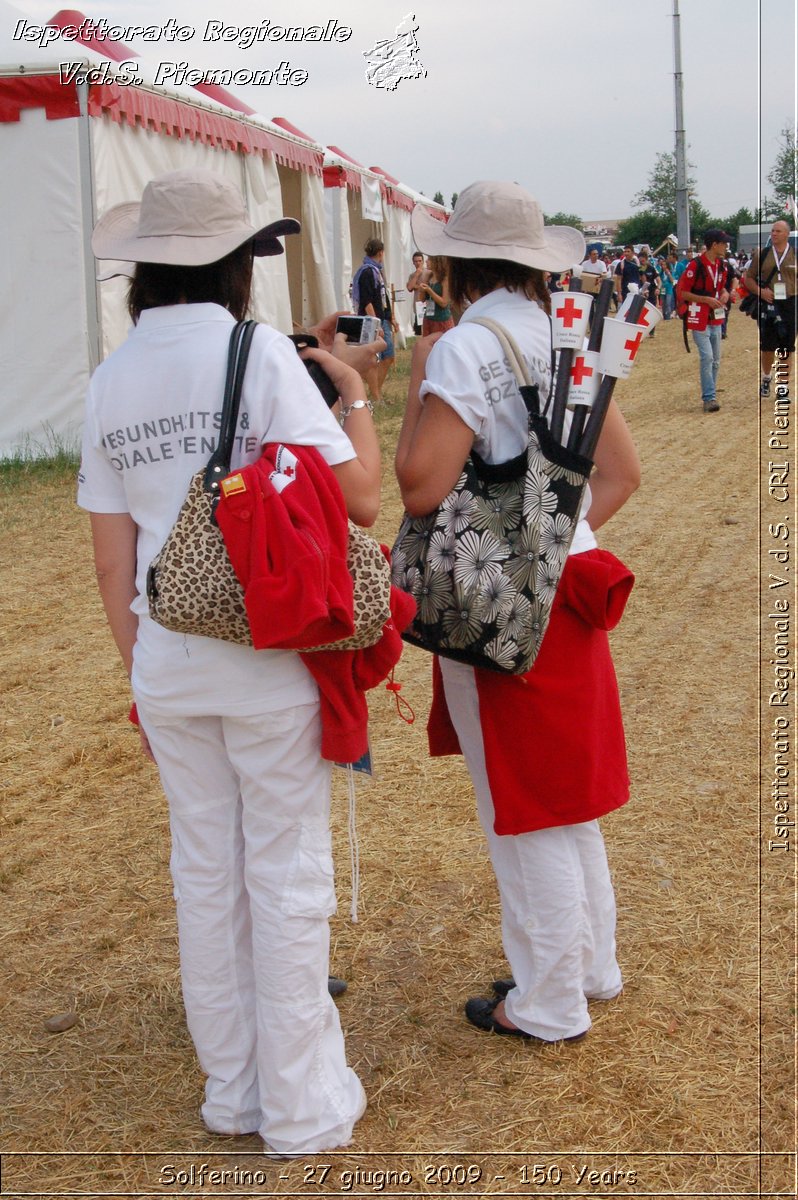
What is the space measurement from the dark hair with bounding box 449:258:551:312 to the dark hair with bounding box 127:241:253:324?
534 mm

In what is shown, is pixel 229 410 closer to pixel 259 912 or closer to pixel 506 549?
pixel 506 549

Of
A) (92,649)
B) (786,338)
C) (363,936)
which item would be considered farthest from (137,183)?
(363,936)

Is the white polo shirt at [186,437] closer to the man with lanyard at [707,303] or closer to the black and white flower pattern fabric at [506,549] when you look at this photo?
the black and white flower pattern fabric at [506,549]

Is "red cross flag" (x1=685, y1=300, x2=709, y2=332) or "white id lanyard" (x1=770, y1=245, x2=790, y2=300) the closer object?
"white id lanyard" (x1=770, y1=245, x2=790, y2=300)

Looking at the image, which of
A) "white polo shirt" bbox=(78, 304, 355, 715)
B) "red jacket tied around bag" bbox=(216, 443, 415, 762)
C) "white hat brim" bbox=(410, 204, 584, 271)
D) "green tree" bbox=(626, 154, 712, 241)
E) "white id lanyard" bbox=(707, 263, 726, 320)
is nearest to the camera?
"red jacket tied around bag" bbox=(216, 443, 415, 762)

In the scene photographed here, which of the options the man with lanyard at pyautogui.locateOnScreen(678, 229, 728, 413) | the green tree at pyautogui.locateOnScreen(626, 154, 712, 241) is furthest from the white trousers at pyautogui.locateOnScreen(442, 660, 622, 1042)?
the green tree at pyautogui.locateOnScreen(626, 154, 712, 241)

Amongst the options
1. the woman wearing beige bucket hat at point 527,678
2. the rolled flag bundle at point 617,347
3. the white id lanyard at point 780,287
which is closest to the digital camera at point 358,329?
the woman wearing beige bucket hat at point 527,678

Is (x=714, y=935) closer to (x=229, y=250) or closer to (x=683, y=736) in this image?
(x=683, y=736)

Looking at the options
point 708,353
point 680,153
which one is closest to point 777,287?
point 708,353

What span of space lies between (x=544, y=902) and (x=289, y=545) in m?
1.11

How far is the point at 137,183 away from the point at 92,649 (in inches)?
231

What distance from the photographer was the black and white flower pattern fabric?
232 centimetres

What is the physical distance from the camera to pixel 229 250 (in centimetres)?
206

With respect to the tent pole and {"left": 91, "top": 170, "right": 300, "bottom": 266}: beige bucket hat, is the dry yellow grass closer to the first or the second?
{"left": 91, "top": 170, "right": 300, "bottom": 266}: beige bucket hat
